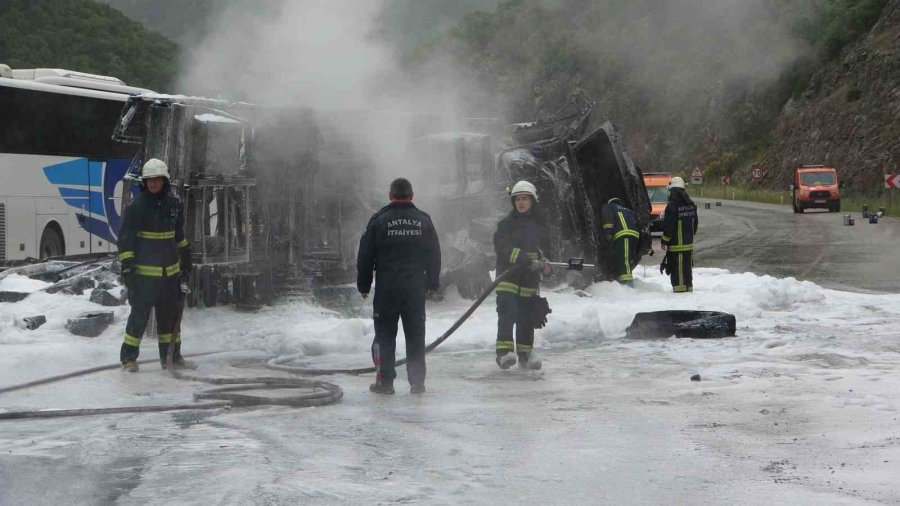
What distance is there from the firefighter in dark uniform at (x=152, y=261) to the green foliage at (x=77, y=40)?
3977 cm

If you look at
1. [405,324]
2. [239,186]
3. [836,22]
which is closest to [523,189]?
[405,324]

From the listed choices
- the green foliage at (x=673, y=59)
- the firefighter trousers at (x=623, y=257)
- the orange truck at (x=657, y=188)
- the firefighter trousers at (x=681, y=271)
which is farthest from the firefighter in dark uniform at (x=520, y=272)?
the green foliage at (x=673, y=59)

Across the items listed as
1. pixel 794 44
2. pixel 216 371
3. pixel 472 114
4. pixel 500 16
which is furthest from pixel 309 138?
pixel 500 16

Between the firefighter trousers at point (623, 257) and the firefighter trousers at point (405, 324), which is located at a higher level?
the firefighter trousers at point (623, 257)

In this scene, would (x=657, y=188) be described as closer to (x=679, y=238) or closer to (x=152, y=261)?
(x=679, y=238)

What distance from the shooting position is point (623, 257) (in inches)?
612

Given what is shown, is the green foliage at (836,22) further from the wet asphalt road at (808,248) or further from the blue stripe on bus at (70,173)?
the blue stripe on bus at (70,173)

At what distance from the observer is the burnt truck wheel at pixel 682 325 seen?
36.6 ft

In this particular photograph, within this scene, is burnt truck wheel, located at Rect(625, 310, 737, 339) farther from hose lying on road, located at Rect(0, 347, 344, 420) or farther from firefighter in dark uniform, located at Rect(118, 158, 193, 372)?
firefighter in dark uniform, located at Rect(118, 158, 193, 372)

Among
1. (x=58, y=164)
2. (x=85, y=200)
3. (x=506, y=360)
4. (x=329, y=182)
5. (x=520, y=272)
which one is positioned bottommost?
(x=506, y=360)

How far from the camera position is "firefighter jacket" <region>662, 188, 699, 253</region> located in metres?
15.3

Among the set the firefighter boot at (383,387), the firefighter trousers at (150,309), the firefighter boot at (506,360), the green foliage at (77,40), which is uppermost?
the green foliage at (77,40)

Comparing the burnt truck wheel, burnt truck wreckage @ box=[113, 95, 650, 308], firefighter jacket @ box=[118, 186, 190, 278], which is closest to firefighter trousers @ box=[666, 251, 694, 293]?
burnt truck wreckage @ box=[113, 95, 650, 308]

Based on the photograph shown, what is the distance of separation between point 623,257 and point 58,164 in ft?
37.8
